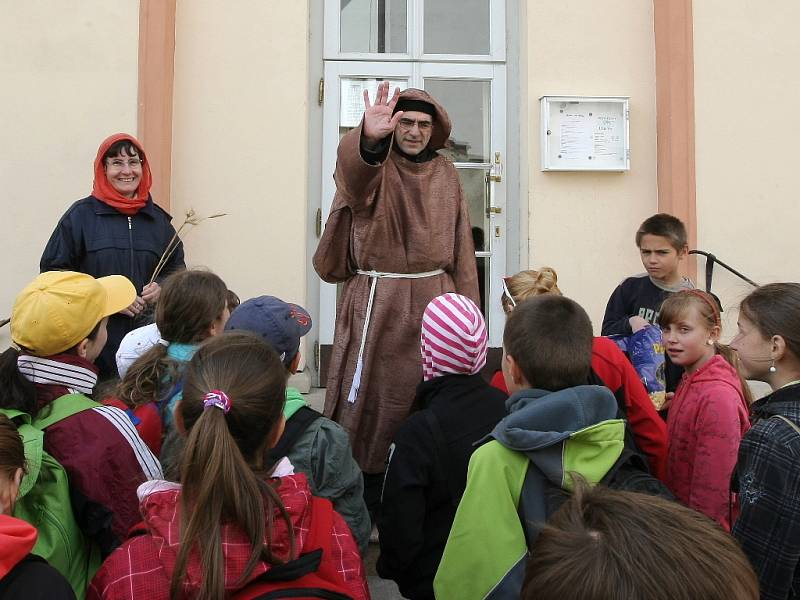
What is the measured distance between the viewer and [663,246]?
3.64m

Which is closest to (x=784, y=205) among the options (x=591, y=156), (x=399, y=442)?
(x=591, y=156)

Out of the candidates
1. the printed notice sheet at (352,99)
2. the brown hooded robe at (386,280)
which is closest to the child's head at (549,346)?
the brown hooded robe at (386,280)

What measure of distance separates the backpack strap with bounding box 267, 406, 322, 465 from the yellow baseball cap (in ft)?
1.77

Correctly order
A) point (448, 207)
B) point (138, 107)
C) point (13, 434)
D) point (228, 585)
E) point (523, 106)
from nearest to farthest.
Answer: point (228, 585)
point (13, 434)
point (448, 207)
point (138, 107)
point (523, 106)

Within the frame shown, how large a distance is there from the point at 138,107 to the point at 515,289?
8.29 feet

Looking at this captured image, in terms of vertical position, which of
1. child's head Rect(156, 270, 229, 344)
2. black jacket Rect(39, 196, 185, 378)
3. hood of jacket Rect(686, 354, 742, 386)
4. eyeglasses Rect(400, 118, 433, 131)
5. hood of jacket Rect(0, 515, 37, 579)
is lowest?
hood of jacket Rect(0, 515, 37, 579)

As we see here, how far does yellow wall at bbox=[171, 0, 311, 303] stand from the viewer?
466 centimetres

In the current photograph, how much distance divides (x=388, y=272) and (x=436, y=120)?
59 cm

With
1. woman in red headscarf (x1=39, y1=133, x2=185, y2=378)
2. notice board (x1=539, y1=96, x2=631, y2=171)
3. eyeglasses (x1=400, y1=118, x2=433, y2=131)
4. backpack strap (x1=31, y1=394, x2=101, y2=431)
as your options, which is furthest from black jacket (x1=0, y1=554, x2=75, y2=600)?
notice board (x1=539, y1=96, x2=631, y2=171)

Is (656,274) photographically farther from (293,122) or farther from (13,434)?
(13,434)

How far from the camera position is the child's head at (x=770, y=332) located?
2010 mm

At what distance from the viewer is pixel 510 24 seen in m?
4.99

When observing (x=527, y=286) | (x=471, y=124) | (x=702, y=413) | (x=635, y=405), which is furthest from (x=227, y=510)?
(x=471, y=124)

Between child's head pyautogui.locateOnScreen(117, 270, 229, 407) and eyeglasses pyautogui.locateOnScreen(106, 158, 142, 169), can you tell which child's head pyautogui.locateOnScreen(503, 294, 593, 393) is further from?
eyeglasses pyautogui.locateOnScreen(106, 158, 142, 169)
